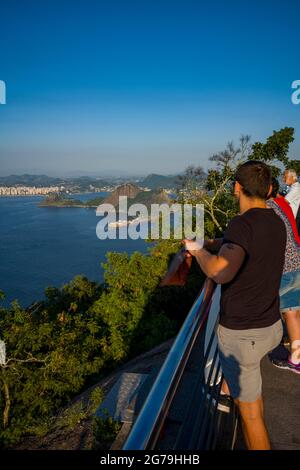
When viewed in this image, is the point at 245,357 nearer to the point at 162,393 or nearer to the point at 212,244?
the point at 162,393

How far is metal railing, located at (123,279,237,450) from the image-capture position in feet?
3.95

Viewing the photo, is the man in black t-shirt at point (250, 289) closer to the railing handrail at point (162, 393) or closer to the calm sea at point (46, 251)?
the railing handrail at point (162, 393)

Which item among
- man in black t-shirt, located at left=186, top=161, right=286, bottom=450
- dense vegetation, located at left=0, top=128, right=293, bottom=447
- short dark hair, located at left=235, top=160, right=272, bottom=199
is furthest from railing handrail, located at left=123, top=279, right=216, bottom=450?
dense vegetation, located at left=0, top=128, right=293, bottom=447

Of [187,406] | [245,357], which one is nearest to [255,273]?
[245,357]

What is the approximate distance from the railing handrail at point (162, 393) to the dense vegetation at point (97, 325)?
7.39 m

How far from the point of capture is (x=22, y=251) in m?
69.6

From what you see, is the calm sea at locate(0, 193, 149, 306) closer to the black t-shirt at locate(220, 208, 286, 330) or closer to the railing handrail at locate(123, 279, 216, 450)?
the railing handrail at locate(123, 279, 216, 450)

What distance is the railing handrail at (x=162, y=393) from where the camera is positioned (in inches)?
46.2

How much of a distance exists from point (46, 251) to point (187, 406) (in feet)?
228

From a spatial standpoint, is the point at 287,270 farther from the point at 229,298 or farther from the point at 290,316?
the point at 229,298

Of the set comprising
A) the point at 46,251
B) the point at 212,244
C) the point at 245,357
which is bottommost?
the point at 46,251

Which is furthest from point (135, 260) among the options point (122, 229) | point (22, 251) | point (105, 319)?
point (122, 229)

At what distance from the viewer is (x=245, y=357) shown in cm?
173

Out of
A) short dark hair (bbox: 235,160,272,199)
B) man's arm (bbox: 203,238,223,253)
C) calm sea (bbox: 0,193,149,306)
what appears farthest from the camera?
calm sea (bbox: 0,193,149,306)
